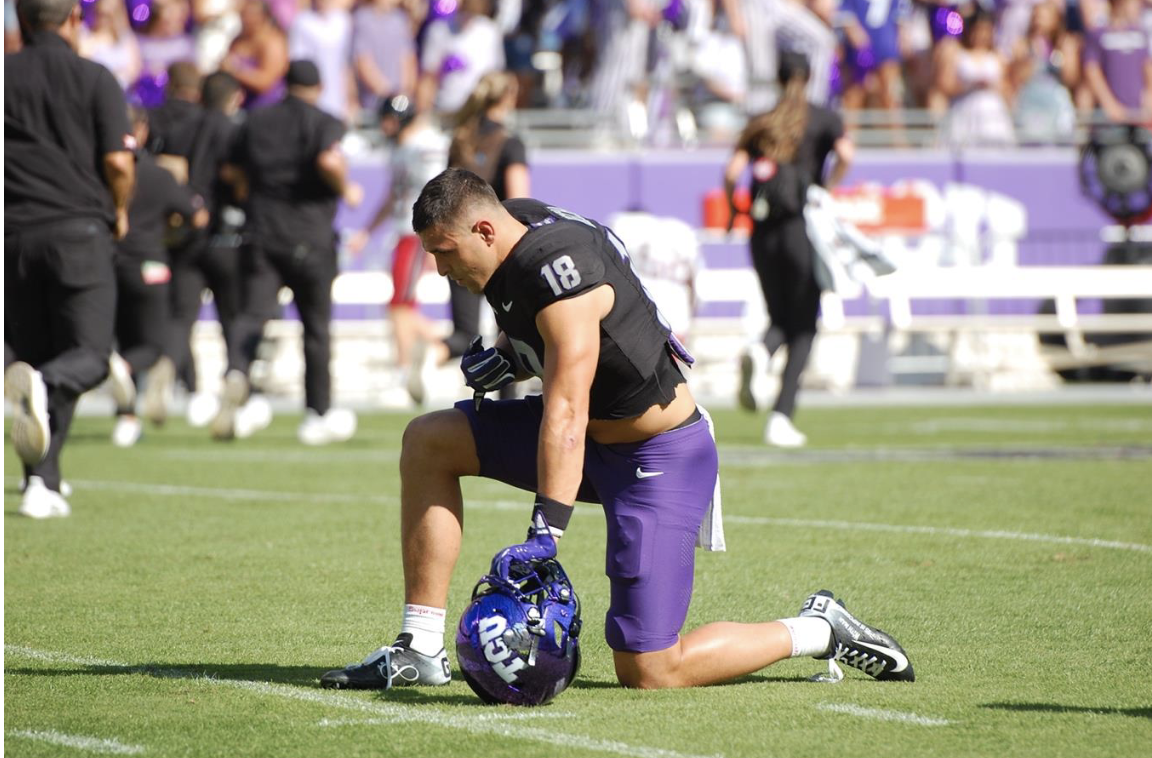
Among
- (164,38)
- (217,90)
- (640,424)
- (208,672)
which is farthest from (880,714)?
(164,38)

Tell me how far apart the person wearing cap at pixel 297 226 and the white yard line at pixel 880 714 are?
8121 mm

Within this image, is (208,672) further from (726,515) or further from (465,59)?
(465,59)

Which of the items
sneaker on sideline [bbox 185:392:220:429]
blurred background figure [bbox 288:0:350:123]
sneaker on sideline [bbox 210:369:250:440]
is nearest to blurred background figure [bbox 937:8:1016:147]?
blurred background figure [bbox 288:0:350:123]

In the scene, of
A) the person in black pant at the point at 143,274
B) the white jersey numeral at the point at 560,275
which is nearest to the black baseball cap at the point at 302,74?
the person in black pant at the point at 143,274

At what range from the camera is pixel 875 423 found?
14398 mm

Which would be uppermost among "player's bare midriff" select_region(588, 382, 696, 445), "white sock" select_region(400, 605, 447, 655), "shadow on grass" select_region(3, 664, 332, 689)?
"player's bare midriff" select_region(588, 382, 696, 445)

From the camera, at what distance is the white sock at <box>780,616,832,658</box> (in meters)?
A: 4.77

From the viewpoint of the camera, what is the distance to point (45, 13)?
783 centimetres

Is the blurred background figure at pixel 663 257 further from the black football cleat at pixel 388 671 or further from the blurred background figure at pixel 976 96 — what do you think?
the black football cleat at pixel 388 671

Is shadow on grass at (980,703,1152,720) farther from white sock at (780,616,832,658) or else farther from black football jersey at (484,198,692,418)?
black football jersey at (484,198,692,418)

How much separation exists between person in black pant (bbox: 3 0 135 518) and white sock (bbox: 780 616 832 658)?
13.2 ft

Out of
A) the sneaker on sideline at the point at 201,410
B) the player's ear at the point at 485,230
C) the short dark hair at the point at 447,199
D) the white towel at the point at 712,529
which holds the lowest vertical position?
the sneaker on sideline at the point at 201,410

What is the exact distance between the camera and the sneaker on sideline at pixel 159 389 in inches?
508

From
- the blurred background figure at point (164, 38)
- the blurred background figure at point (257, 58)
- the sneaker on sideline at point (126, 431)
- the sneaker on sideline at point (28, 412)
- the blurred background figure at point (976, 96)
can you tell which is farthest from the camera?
the blurred background figure at point (976, 96)
